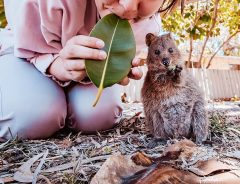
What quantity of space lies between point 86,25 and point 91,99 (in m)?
0.33

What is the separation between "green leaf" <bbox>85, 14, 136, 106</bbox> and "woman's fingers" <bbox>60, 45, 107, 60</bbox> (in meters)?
0.02

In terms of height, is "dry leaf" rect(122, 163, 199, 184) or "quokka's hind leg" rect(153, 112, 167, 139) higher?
"dry leaf" rect(122, 163, 199, 184)

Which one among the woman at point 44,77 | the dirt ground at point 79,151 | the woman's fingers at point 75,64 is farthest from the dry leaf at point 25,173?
the woman at point 44,77

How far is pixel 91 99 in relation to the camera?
5.97 ft

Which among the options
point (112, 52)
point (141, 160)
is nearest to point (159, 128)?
point (112, 52)

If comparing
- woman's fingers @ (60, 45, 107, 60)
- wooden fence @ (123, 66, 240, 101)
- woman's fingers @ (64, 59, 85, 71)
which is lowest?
wooden fence @ (123, 66, 240, 101)

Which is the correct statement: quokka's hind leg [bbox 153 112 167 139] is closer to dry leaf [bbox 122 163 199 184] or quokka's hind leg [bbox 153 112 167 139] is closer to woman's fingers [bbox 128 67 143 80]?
woman's fingers [bbox 128 67 143 80]

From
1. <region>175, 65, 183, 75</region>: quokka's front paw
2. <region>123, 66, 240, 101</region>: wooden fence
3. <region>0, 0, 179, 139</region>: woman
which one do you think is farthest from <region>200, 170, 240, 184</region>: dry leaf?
<region>123, 66, 240, 101</region>: wooden fence

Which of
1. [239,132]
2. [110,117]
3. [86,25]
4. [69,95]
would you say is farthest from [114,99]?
[239,132]

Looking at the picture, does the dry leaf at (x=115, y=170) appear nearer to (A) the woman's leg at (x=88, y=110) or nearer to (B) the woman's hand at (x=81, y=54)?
(B) the woman's hand at (x=81, y=54)

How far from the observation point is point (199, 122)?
1.53 m

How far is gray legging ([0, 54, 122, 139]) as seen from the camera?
5.49 feet

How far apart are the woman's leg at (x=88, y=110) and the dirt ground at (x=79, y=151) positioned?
0.05 m

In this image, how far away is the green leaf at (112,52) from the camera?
1.15 m
